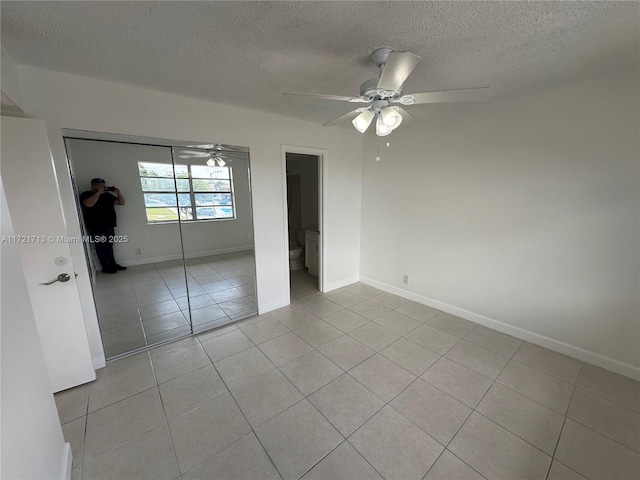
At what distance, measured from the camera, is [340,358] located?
2.37m

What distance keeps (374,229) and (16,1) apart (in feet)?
12.0

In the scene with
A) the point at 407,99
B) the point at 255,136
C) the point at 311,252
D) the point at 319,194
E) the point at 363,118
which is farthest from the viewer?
the point at 311,252

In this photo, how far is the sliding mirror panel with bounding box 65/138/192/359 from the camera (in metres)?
2.29

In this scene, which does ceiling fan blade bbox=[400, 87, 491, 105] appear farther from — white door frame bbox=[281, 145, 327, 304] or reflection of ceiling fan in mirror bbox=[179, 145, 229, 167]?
reflection of ceiling fan in mirror bbox=[179, 145, 229, 167]

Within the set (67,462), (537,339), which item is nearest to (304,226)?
(537,339)

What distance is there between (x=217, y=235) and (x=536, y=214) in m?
3.48

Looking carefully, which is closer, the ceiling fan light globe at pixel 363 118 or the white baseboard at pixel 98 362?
the ceiling fan light globe at pixel 363 118

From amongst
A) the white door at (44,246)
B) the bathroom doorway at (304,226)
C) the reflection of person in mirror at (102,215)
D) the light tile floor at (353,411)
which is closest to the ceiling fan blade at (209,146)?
the reflection of person in mirror at (102,215)

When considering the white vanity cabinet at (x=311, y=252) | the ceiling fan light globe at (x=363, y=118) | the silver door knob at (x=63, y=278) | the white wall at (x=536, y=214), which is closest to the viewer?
the ceiling fan light globe at (x=363, y=118)

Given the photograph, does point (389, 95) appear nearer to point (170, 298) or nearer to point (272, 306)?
point (272, 306)

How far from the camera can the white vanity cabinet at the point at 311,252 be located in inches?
175

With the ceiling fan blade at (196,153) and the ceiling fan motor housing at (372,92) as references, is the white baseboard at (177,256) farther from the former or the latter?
the ceiling fan motor housing at (372,92)

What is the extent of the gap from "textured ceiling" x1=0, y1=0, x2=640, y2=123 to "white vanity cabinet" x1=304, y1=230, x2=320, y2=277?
264cm

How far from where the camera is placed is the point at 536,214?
2416mm
